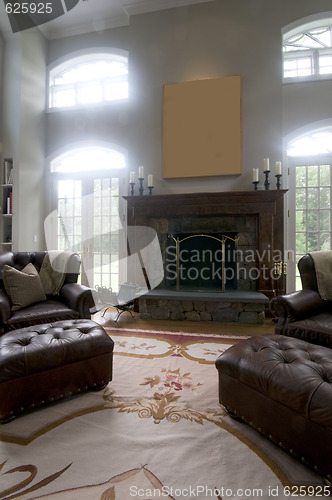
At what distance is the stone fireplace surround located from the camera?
3516mm

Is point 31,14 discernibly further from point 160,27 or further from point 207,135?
point 207,135

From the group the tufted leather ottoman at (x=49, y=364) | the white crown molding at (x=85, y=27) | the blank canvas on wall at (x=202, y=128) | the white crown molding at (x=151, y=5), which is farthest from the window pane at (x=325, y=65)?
the tufted leather ottoman at (x=49, y=364)

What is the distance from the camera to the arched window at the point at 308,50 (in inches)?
159

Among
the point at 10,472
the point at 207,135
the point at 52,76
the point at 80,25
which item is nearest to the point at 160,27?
the point at 80,25

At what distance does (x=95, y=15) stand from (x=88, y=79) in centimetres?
92

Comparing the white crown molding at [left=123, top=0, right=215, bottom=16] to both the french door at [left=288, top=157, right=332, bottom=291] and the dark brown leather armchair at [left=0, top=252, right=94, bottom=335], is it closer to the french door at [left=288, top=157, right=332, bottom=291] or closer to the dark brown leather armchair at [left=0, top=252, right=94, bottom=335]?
the french door at [left=288, top=157, right=332, bottom=291]

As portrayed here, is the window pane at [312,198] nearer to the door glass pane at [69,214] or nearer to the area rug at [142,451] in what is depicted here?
the area rug at [142,451]

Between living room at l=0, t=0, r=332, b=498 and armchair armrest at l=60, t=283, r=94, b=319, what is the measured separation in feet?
2.13

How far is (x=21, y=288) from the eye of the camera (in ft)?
8.42

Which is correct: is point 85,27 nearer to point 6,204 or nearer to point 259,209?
point 6,204

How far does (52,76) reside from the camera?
16.6ft

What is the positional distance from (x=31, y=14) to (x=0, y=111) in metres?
1.66

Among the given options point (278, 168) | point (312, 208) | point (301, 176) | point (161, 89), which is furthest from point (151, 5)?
point (312, 208)

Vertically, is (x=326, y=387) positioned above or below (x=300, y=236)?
below
